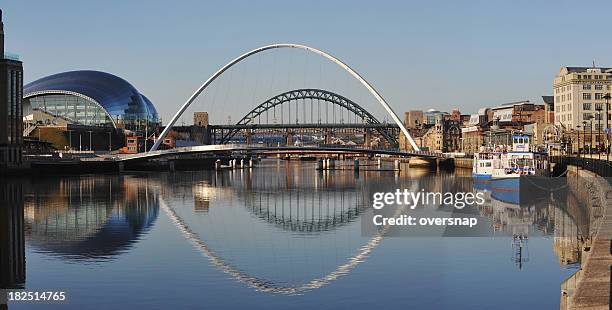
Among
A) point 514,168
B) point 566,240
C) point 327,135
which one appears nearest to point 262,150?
point 514,168

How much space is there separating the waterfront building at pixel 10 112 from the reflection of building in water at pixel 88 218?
26316mm

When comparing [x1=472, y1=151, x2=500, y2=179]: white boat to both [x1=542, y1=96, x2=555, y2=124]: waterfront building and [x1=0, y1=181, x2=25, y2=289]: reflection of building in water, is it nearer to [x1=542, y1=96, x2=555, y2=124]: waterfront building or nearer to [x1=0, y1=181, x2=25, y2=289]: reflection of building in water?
[x1=0, y1=181, x2=25, y2=289]: reflection of building in water

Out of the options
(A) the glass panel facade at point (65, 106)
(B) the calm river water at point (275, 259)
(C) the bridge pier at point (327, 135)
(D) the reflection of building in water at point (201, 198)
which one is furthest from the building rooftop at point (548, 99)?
(B) the calm river water at point (275, 259)

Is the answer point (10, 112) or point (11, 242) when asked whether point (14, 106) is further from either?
point (11, 242)

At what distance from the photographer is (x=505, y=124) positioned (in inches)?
6781

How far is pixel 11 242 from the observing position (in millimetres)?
40375

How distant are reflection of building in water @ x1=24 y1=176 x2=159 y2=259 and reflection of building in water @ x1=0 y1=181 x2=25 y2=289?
0.66 m

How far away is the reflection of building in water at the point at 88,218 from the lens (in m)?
39.5

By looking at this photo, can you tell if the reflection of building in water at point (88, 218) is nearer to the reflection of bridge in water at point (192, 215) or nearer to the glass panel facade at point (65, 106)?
the reflection of bridge in water at point (192, 215)

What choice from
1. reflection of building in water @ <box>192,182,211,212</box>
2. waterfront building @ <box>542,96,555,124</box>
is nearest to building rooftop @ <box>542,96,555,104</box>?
waterfront building @ <box>542,96,555,124</box>

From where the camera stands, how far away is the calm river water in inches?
1051

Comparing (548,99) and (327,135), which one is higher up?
(548,99)

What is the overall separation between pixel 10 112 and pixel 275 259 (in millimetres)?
86072

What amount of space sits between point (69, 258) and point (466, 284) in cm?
1609
